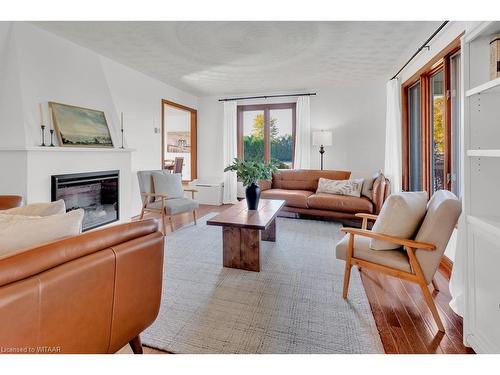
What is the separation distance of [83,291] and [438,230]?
1.90 meters

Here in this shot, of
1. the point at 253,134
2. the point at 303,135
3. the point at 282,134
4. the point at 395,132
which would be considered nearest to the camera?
the point at 395,132

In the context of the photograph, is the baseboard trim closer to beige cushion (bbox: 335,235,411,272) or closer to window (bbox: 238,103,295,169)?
beige cushion (bbox: 335,235,411,272)

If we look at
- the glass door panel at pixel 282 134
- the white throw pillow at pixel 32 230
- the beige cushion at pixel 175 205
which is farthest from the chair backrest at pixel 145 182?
the white throw pillow at pixel 32 230

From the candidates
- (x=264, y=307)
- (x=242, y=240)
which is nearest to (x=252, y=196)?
(x=242, y=240)

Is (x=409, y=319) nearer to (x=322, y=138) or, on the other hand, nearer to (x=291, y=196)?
(x=291, y=196)

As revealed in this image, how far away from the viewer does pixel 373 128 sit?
17.8 feet

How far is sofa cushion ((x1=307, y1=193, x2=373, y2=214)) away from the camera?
161 inches

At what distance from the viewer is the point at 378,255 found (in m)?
1.92

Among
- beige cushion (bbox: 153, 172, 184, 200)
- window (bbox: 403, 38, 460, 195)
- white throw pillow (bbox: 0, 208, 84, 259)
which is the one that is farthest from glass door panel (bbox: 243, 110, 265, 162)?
white throw pillow (bbox: 0, 208, 84, 259)

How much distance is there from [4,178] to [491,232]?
4.09 metres

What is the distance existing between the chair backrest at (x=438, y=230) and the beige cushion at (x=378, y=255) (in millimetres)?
115

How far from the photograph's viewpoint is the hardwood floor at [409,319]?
153 centimetres

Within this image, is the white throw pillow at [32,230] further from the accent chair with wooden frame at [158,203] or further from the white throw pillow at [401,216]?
the accent chair with wooden frame at [158,203]

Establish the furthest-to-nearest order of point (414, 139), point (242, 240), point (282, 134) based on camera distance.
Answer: point (282, 134) < point (414, 139) < point (242, 240)
